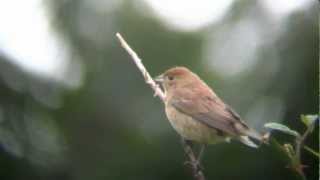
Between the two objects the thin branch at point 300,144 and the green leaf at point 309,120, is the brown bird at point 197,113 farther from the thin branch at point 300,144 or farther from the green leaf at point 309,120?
the thin branch at point 300,144

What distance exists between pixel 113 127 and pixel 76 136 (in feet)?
1.58

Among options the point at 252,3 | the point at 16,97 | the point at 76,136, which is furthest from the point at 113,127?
the point at 252,3

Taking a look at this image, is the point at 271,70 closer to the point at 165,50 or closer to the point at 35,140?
the point at 165,50

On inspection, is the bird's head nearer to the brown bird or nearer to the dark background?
the brown bird

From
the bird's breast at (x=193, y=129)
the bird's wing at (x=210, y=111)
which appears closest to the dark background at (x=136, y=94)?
the bird's wing at (x=210, y=111)

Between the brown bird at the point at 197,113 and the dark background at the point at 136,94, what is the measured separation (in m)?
1.84

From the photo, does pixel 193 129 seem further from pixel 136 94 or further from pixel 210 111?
pixel 136 94

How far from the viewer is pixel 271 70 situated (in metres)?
8.84

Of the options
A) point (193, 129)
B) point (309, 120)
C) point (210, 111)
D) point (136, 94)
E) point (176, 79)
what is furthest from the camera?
point (136, 94)

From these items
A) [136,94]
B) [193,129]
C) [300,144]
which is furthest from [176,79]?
[300,144]

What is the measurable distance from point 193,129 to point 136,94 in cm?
444

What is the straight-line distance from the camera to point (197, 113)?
558cm

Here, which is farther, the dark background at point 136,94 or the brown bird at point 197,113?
the dark background at point 136,94

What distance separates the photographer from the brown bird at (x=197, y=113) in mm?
5121
